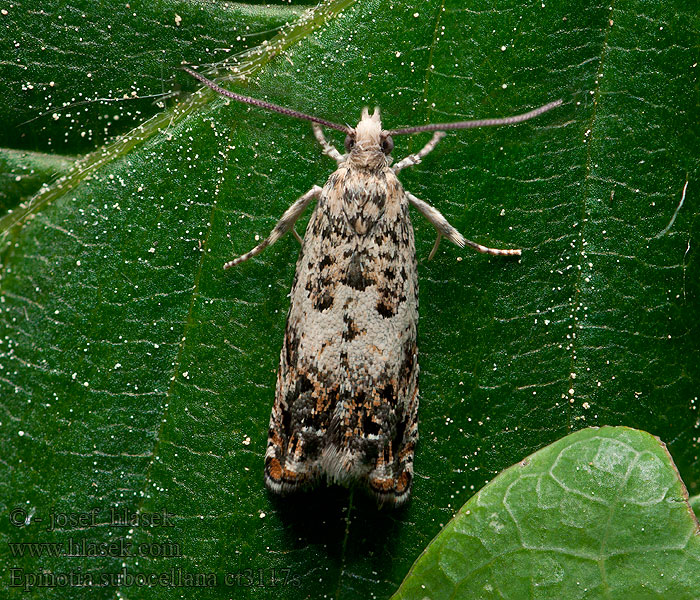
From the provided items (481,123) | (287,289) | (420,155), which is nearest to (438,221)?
(420,155)

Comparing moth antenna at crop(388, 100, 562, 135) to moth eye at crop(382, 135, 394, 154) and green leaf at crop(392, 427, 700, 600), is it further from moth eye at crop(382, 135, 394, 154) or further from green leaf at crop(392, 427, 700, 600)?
green leaf at crop(392, 427, 700, 600)

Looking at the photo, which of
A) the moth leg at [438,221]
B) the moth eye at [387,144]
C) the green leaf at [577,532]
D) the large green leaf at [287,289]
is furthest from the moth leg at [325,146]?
the green leaf at [577,532]

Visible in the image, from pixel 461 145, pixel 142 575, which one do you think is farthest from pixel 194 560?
pixel 461 145

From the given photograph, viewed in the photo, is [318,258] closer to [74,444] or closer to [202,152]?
[202,152]

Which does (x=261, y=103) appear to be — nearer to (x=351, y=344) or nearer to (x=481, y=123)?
(x=481, y=123)

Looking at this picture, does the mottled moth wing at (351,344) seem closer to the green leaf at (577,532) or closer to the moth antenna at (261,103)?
the moth antenna at (261,103)

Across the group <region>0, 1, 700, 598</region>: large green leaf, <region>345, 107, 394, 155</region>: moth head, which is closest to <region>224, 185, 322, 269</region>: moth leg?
<region>0, 1, 700, 598</region>: large green leaf
